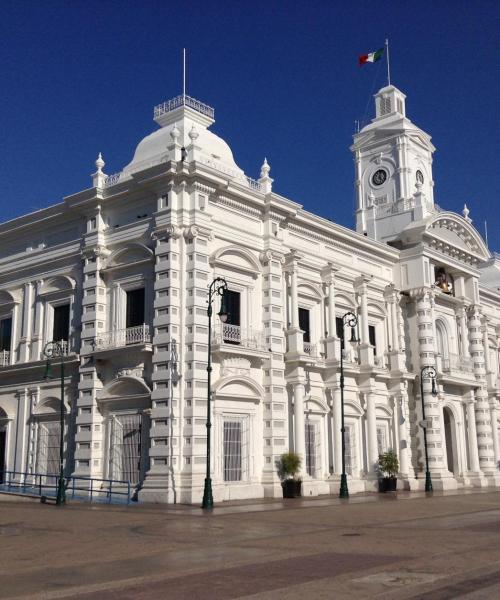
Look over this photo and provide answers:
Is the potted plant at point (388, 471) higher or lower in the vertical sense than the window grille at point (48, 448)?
lower

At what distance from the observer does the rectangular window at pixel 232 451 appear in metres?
27.3

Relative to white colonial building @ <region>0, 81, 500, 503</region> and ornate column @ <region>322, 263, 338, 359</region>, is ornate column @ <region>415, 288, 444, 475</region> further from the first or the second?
ornate column @ <region>322, 263, 338, 359</region>

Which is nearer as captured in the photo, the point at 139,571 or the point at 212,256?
the point at 139,571

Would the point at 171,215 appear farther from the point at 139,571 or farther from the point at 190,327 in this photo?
the point at 139,571

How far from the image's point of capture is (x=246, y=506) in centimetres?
2356

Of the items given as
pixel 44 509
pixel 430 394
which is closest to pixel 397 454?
pixel 430 394

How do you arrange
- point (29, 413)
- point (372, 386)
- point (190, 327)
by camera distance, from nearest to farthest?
point (190, 327) < point (29, 413) < point (372, 386)

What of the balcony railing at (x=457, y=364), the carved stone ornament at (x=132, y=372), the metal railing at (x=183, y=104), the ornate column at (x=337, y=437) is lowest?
the ornate column at (x=337, y=437)

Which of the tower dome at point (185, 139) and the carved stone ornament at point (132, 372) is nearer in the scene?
the carved stone ornament at point (132, 372)

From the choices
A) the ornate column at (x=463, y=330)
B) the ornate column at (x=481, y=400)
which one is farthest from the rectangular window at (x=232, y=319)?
the ornate column at (x=481, y=400)

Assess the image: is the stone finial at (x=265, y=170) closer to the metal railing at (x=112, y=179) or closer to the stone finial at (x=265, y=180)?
the stone finial at (x=265, y=180)

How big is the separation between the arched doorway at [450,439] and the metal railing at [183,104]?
20196 millimetres

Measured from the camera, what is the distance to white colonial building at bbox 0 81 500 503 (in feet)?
87.8

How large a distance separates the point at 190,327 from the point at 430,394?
52.5 ft
